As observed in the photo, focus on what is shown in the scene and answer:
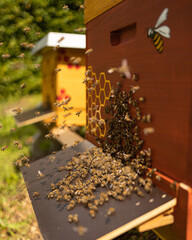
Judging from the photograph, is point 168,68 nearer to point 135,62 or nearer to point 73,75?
point 135,62

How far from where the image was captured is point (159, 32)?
117cm

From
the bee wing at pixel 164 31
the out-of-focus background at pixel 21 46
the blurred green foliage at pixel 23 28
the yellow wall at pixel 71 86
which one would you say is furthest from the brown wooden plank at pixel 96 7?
the blurred green foliage at pixel 23 28

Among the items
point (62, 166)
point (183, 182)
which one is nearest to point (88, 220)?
point (183, 182)

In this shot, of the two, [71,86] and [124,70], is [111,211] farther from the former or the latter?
[71,86]

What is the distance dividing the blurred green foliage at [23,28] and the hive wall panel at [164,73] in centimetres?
624

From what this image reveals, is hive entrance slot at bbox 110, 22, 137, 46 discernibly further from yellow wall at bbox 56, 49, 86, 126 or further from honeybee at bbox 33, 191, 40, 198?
yellow wall at bbox 56, 49, 86, 126

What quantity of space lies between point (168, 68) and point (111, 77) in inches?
26.2

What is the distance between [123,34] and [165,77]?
0.64 meters

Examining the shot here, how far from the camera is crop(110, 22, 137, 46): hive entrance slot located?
153 centimetres

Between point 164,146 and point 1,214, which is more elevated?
point 164,146

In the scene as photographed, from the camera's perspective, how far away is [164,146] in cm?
121

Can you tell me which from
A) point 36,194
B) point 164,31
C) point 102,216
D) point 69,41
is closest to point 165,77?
point 164,31

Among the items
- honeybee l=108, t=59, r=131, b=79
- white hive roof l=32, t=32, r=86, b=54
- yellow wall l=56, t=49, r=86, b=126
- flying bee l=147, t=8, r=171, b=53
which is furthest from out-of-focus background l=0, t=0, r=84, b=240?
flying bee l=147, t=8, r=171, b=53

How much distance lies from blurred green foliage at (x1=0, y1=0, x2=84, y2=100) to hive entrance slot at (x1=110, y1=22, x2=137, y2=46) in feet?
19.6
